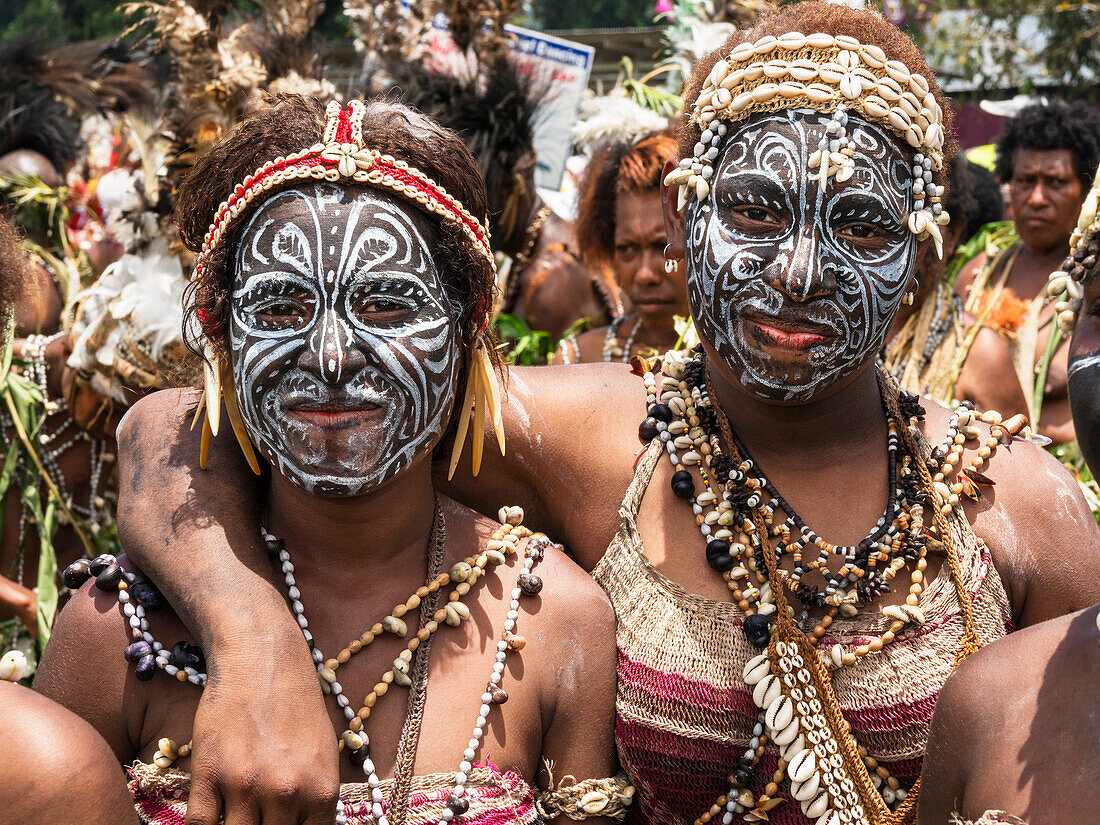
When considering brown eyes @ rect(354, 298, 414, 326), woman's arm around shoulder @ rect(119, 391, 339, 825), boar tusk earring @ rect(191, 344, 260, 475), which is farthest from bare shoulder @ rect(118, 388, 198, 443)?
brown eyes @ rect(354, 298, 414, 326)

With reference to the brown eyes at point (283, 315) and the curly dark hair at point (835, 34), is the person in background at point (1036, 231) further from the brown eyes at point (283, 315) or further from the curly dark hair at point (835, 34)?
the brown eyes at point (283, 315)

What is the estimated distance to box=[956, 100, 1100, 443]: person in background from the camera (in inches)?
197

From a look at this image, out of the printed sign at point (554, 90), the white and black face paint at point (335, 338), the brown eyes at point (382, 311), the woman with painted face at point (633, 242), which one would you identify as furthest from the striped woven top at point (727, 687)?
the printed sign at point (554, 90)

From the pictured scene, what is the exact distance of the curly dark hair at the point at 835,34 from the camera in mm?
2402

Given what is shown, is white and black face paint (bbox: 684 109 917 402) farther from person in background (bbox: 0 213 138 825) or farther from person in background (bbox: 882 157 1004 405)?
person in background (bbox: 882 157 1004 405)

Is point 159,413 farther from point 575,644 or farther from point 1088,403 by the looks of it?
point 1088,403

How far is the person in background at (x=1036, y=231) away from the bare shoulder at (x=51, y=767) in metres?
3.98

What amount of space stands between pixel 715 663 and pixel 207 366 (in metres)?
1.14

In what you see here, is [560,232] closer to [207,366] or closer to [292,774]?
[207,366]

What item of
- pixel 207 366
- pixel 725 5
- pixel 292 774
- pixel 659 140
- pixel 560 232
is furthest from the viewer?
pixel 560 232

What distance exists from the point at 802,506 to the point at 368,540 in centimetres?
87

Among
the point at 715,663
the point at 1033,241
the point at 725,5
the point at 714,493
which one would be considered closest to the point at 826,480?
the point at 714,493

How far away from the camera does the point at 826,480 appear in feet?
8.07

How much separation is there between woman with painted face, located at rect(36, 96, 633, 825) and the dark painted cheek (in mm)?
1015
